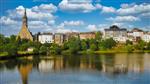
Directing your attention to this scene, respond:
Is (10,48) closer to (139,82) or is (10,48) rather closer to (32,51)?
(32,51)

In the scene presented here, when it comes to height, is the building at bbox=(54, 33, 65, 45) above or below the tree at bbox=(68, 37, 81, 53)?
above

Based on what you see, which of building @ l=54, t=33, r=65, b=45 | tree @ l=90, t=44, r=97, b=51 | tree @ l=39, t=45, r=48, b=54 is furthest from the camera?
building @ l=54, t=33, r=65, b=45

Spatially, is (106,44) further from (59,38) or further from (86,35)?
(59,38)

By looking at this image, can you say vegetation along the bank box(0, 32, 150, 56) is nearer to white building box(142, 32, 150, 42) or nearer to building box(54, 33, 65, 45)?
building box(54, 33, 65, 45)

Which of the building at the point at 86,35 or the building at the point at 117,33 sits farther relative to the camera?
the building at the point at 86,35

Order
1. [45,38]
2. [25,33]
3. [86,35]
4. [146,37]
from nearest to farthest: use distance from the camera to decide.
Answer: [25,33], [45,38], [146,37], [86,35]

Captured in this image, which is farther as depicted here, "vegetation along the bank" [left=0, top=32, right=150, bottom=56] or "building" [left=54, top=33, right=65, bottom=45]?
"building" [left=54, top=33, right=65, bottom=45]

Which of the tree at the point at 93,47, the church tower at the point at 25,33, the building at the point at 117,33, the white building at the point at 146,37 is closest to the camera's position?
the tree at the point at 93,47

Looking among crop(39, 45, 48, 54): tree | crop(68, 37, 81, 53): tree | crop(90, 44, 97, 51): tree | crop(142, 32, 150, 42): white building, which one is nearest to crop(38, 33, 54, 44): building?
crop(68, 37, 81, 53): tree

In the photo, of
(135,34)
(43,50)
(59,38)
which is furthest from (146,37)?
(43,50)

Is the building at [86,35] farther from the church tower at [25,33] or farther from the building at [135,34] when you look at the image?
the church tower at [25,33]

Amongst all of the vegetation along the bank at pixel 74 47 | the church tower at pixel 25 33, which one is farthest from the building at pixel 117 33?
the church tower at pixel 25 33

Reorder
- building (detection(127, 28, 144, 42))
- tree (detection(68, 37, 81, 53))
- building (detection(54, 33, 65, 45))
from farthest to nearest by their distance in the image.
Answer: building (detection(127, 28, 144, 42)), building (detection(54, 33, 65, 45)), tree (detection(68, 37, 81, 53))

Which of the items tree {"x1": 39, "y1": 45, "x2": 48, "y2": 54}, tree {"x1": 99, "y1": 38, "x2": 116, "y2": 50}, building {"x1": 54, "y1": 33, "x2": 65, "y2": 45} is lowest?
tree {"x1": 39, "y1": 45, "x2": 48, "y2": 54}
